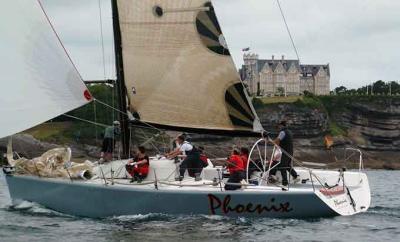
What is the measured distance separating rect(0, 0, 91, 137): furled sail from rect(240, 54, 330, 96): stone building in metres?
124

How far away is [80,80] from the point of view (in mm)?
17797

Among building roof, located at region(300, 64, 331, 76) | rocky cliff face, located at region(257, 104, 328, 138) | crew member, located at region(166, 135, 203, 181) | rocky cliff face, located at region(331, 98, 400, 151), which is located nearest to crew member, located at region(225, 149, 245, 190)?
crew member, located at region(166, 135, 203, 181)

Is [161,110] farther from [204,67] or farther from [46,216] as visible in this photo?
[46,216]

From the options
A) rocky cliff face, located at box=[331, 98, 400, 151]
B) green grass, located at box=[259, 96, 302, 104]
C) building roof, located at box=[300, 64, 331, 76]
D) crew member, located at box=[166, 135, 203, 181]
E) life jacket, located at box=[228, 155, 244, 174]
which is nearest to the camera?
life jacket, located at box=[228, 155, 244, 174]

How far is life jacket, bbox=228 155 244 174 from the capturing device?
1644 centimetres

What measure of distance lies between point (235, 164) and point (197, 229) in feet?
6.08

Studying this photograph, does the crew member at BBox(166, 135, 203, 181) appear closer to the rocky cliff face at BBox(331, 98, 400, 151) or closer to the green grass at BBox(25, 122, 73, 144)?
the green grass at BBox(25, 122, 73, 144)

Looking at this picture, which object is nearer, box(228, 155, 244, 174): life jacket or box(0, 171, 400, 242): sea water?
box(0, 171, 400, 242): sea water

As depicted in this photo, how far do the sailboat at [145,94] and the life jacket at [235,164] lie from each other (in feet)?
1.52

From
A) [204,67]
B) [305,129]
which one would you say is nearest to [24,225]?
[204,67]

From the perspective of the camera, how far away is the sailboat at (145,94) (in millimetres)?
17188

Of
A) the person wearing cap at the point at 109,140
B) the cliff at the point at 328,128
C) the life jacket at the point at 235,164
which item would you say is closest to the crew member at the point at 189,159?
the life jacket at the point at 235,164

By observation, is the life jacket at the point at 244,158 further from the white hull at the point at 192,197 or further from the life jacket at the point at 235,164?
the white hull at the point at 192,197

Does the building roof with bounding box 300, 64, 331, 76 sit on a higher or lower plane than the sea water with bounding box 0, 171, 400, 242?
higher
